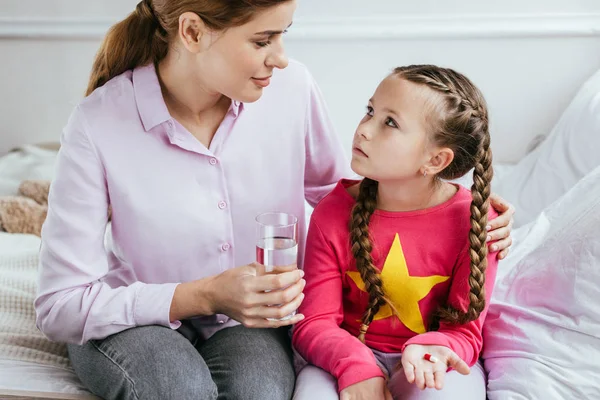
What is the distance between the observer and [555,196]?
6.80 feet

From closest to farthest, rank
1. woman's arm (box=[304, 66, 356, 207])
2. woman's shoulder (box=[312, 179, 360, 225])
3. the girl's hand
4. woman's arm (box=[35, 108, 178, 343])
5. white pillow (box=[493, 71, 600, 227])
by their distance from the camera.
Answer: the girl's hand → woman's arm (box=[35, 108, 178, 343]) → woman's shoulder (box=[312, 179, 360, 225]) → woman's arm (box=[304, 66, 356, 207]) → white pillow (box=[493, 71, 600, 227])

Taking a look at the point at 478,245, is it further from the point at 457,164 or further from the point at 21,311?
the point at 21,311

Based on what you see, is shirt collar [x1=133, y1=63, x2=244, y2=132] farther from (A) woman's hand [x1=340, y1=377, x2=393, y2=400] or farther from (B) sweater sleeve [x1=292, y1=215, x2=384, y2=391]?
(A) woman's hand [x1=340, y1=377, x2=393, y2=400]

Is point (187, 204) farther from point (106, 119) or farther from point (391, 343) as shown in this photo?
point (391, 343)

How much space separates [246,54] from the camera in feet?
4.43

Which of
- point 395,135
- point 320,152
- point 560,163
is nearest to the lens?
point 395,135

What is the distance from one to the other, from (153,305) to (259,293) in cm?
22

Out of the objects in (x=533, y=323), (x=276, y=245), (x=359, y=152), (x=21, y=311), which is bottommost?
(x=21, y=311)

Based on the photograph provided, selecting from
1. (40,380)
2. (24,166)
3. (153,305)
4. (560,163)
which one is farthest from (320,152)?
(24,166)

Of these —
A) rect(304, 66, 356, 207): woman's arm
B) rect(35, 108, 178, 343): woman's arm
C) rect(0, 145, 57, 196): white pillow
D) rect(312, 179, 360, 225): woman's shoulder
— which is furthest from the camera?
rect(0, 145, 57, 196): white pillow

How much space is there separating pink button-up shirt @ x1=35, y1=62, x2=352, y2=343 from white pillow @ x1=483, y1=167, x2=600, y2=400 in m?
0.47

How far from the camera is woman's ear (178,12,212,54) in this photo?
134cm

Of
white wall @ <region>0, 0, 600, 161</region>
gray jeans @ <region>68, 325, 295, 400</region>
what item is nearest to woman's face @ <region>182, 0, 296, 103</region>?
gray jeans @ <region>68, 325, 295, 400</region>

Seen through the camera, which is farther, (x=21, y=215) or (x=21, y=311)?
(x=21, y=215)
